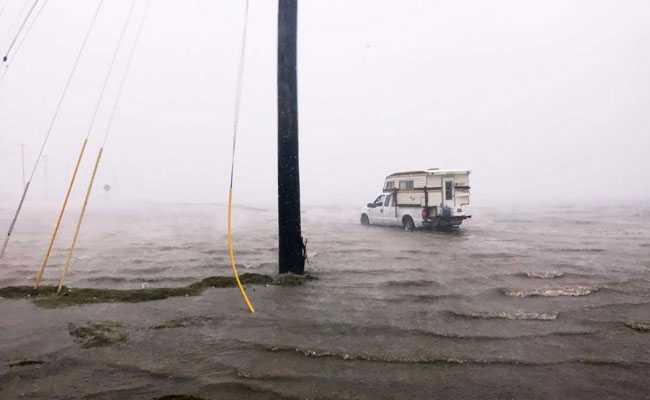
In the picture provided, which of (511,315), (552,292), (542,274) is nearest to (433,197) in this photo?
(542,274)

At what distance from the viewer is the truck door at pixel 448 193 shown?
1853 cm

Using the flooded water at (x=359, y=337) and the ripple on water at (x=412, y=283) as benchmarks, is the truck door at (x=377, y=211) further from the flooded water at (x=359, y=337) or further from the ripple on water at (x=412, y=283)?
the ripple on water at (x=412, y=283)

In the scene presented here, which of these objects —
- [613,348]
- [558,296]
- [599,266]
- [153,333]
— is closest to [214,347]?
[153,333]

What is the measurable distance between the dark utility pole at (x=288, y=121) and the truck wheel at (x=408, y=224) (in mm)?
12725

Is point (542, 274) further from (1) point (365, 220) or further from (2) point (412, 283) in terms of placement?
(1) point (365, 220)

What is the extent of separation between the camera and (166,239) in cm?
1591

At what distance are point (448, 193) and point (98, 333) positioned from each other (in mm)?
16203

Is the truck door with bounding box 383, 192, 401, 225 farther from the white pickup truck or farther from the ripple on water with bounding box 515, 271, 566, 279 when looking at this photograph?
the ripple on water with bounding box 515, 271, 566, 279

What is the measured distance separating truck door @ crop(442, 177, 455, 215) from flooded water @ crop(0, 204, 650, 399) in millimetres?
9087

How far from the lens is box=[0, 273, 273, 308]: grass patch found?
6.36 m

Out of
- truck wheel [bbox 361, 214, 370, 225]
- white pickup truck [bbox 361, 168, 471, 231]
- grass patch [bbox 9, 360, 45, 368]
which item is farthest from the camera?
truck wheel [bbox 361, 214, 370, 225]

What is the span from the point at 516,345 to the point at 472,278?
Answer: 369cm

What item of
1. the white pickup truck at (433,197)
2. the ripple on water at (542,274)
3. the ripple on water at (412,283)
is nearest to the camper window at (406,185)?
the white pickup truck at (433,197)

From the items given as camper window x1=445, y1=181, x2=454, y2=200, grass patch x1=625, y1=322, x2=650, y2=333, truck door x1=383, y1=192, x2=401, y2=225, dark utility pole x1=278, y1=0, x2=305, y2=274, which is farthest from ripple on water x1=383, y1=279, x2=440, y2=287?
truck door x1=383, y1=192, x2=401, y2=225
